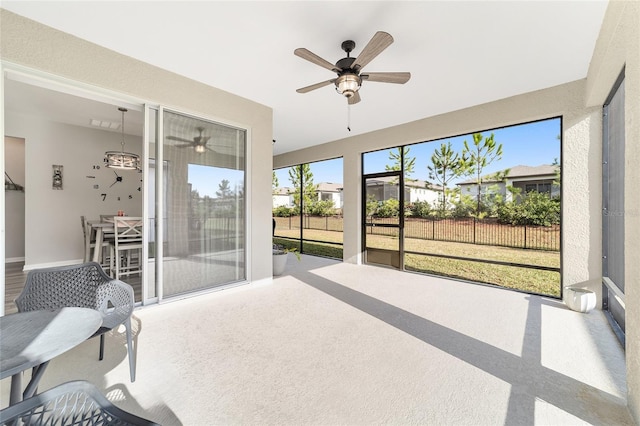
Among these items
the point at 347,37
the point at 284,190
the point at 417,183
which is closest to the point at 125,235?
the point at 347,37

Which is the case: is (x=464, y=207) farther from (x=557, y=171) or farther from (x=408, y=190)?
(x=557, y=171)

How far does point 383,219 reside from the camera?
5711 millimetres

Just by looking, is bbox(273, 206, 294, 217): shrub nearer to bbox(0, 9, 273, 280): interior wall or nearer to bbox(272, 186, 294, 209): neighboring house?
bbox(272, 186, 294, 209): neighboring house

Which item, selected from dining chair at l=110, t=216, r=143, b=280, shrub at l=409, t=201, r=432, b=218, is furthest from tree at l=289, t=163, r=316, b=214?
dining chair at l=110, t=216, r=143, b=280

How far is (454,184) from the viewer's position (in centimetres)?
493

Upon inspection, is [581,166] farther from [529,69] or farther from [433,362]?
[433,362]

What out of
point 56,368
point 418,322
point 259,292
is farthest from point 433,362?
point 56,368

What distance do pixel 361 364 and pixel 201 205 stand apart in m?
2.74

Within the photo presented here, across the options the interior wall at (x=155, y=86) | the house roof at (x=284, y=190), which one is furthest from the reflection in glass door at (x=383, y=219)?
the house roof at (x=284, y=190)

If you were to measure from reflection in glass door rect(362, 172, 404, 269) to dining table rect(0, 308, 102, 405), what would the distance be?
4.91m

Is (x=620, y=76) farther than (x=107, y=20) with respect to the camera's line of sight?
Yes

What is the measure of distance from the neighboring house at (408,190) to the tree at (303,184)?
1.98 m

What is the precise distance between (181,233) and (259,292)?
134 cm

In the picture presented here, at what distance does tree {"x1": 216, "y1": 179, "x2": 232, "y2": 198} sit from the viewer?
12.5 feet
